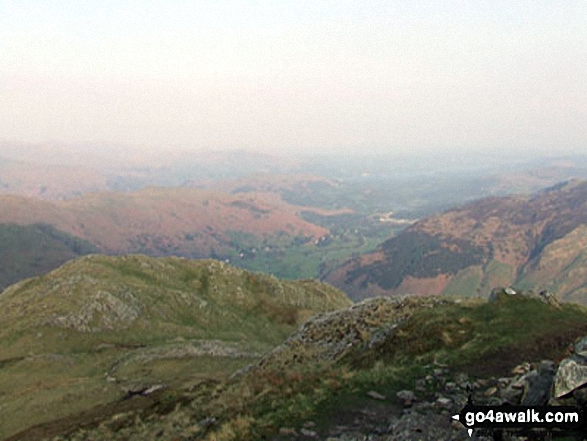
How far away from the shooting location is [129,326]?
347ft

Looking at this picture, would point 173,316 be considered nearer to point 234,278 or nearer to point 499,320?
point 234,278

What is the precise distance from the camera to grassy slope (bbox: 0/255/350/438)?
61.0 m

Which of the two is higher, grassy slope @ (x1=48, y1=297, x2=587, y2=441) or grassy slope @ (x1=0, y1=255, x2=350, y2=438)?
grassy slope @ (x1=48, y1=297, x2=587, y2=441)

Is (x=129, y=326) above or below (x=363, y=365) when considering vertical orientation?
below

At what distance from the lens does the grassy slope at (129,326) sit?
6103 centimetres

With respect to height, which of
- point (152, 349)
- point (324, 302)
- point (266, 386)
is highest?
point (266, 386)

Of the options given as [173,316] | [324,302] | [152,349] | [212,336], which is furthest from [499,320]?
[324,302]

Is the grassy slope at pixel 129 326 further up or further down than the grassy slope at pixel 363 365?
further down

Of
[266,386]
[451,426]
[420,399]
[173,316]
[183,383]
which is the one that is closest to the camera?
[451,426]

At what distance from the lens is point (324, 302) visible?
492ft

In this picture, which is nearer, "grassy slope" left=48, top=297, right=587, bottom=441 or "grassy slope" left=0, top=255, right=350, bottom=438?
"grassy slope" left=48, top=297, right=587, bottom=441

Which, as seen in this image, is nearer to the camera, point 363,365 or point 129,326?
point 363,365

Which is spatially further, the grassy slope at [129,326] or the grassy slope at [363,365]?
the grassy slope at [129,326]

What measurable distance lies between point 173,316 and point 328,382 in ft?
302
